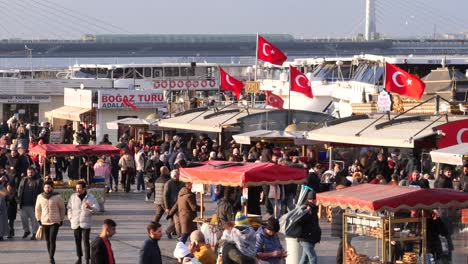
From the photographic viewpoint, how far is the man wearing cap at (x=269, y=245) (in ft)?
47.6

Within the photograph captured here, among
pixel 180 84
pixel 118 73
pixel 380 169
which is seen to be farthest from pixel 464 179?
pixel 118 73

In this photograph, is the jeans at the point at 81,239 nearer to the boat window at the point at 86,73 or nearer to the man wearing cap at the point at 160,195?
the man wearing cap at the point at 160,195

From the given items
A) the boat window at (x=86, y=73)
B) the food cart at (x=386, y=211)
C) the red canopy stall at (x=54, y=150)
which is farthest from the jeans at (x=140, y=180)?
the boat window at (x=86, y=73)

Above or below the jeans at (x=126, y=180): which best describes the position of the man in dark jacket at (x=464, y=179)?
above

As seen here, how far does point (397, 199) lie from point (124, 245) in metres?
6.31

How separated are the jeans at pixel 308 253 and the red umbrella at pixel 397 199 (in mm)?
877

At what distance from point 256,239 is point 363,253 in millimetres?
2081

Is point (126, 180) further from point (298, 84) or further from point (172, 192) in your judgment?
point (172, 192)

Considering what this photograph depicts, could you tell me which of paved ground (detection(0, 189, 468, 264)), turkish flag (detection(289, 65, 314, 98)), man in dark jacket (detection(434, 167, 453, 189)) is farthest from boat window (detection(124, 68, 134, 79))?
man in dark jacket (detection(434, 167, 453, 189))

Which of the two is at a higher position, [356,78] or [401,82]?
[401,82]

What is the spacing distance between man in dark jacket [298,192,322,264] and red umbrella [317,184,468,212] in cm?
70

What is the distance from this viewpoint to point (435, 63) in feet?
148

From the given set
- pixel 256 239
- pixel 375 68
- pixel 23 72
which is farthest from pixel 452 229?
pixel 23 72

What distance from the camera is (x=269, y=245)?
14.6 m
